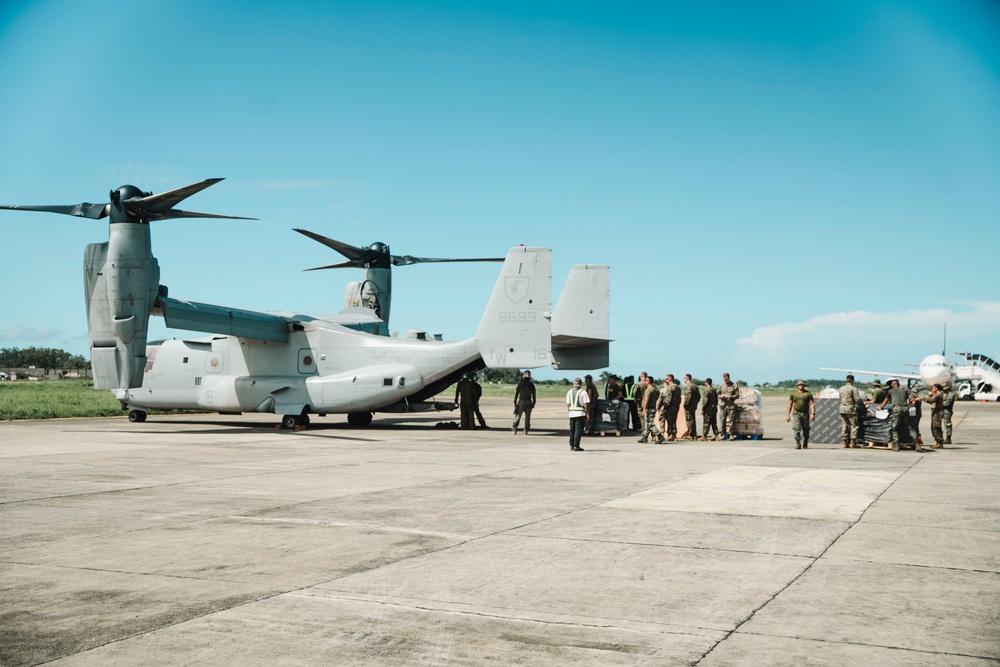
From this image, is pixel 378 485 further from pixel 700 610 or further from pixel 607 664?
pixel 607 664

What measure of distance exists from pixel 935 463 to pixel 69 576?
1525cm

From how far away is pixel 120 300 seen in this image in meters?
21.6

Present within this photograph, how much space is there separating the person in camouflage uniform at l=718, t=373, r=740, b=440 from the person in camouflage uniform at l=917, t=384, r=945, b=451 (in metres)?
4.63

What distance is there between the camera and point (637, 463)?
51.5ft

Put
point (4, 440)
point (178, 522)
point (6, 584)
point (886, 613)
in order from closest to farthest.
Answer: point (886, 613)
point (6, 584)
point (178, 522)
point (4, 440)

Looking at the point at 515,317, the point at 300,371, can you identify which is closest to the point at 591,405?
the point at 515,317

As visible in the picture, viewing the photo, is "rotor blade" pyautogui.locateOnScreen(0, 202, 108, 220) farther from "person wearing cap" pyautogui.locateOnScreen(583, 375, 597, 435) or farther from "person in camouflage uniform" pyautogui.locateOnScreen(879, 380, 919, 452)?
"person in camouflage uniform" pyautogui.locateOnScreen(879, 380, 919, 452)

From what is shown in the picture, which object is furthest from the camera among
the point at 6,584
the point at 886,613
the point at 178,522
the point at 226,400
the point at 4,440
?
the point at 226,400

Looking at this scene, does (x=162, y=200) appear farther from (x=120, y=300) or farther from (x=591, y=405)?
(x=591, y=405)

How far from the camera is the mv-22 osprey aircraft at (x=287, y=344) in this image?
71.4ft

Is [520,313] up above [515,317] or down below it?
above

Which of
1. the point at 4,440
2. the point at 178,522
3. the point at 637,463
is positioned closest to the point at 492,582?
the point at 178,522

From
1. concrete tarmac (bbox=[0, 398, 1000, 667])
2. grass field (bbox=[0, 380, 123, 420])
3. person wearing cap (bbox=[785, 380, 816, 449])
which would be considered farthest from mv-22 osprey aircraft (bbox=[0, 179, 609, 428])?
concrete tarmac (bbox=[0, 398, 1000, 667])

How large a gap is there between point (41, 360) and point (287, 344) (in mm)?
129608
